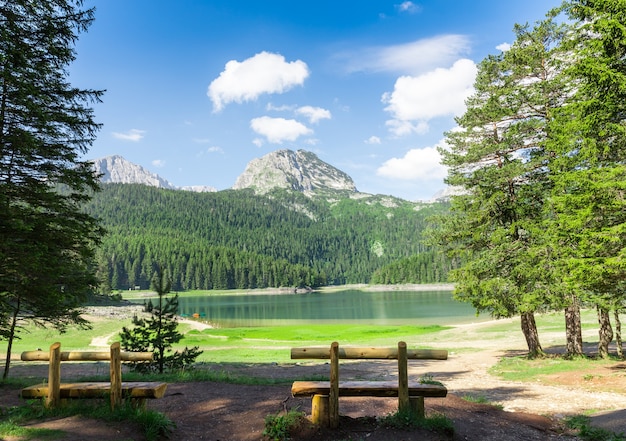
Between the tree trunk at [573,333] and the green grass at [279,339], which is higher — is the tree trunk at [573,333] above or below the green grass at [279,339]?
above

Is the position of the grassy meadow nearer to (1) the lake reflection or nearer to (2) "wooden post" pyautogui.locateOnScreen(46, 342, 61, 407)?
(1) the lake reflection

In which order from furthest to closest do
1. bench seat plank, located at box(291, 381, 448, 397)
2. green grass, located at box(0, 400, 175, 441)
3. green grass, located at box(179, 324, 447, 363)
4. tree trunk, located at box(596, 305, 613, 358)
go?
green grass, located at box(179, 324, 447, 363) < tree trunk, located at box(596, 305, 613, 358) < bench seat plank, located at box(291, 381, 448, 397) < green grass, located at box(0, 400, 175, 441)

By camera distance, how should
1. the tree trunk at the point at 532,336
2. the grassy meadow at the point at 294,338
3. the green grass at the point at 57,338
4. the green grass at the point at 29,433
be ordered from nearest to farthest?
the green grass at the point at 29,433 < the tree trunk at the point at 532,336 < the grassy meadow at the point at 294,338 < the green grass at the point at 57,338

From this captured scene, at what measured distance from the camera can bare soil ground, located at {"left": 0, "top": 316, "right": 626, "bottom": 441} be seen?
314 inches

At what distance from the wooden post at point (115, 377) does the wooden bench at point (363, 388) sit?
366 centimetres

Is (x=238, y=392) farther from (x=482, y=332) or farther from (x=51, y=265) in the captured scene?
(x=482, y=332)

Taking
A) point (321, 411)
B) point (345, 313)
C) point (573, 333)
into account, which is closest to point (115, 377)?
point (321, 411)

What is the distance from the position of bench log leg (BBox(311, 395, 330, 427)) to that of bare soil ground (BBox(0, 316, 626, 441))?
0.52 feet

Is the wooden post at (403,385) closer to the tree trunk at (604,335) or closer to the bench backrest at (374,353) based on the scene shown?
the bench backrest at (374,353)

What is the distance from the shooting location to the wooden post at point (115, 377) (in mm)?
8641

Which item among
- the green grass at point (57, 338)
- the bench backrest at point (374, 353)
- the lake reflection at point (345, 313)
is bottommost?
the lake reflection at point (345, 313)

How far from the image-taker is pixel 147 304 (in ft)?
53.1

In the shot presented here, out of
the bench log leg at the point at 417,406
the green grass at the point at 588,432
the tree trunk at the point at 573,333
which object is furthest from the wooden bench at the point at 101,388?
the tree trunk at the point at 573,333

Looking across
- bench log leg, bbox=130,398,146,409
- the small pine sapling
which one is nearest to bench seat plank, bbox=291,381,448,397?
bench log leg, bbox=130,398,146,409
